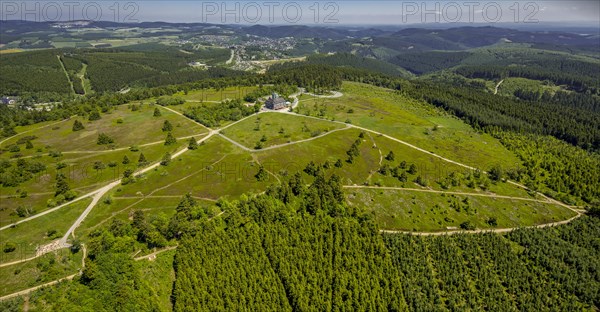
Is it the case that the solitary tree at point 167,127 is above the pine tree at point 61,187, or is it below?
above

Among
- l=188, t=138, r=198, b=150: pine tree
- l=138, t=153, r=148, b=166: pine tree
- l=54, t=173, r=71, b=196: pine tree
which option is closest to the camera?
l=54, t=173, r=71, b=196: pine tree

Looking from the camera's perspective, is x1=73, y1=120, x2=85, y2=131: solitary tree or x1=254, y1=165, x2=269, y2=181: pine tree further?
x1=73, y1=120, x2=85, y2=131: solitary tree

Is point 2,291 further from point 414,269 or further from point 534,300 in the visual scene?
point 534,300

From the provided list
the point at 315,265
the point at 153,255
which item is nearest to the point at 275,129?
the point at 315,265

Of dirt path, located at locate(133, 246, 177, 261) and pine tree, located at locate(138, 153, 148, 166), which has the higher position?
pine tree, located at locate(138, 153, 148, 166)

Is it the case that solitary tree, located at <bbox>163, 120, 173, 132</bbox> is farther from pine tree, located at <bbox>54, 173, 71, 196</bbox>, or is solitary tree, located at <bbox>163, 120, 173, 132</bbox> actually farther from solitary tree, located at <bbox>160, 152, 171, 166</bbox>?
pine tree, located at <bbox>54, 173, 71, 196</bbox>

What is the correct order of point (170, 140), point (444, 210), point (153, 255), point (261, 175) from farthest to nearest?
point (170, 140) → point (261, 175) → point (444, 210) → point (153, 255)

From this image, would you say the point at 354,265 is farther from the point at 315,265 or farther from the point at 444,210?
the point at 444,210

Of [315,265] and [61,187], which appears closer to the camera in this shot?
[315,265]

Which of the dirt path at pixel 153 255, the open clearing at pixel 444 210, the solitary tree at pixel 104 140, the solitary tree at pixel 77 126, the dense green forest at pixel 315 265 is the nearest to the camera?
the dense green forest at pixel 315 265

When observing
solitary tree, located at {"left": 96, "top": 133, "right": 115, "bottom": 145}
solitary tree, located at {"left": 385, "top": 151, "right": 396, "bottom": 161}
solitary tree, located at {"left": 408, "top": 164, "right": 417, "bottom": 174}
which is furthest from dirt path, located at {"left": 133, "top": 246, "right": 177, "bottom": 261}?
solitary tree, located at {"left": 408, "top": 164, "right": 417, "bottom": 174}

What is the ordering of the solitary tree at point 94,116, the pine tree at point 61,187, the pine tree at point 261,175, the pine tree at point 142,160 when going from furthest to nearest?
the solitary tree at point 94,116, the pine tree at point 142,160, the pine tree at point 261,175, the pine tree at point 61,187

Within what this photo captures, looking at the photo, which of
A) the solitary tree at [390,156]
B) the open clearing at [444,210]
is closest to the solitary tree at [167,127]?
the open clearing at [444,210]

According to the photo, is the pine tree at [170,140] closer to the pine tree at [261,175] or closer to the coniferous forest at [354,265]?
the pine tree at [261,175]
